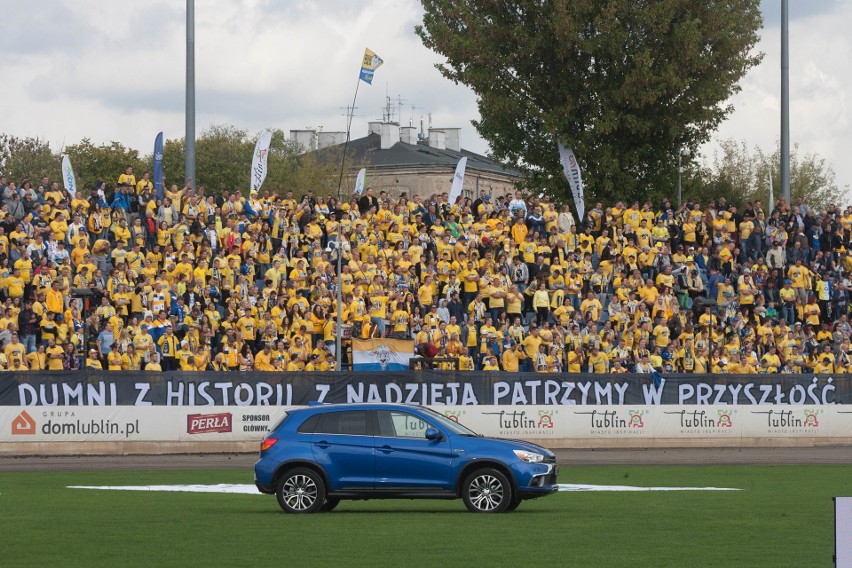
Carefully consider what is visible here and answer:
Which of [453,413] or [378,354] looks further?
[378,354]

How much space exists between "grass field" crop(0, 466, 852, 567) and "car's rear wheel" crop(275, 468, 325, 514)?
0.89 feet

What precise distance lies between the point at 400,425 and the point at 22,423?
52.3 ft

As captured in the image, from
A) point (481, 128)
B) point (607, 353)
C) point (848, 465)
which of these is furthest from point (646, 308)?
point (481, 128)

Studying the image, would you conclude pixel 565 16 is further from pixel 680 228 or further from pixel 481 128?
pixel 680 228

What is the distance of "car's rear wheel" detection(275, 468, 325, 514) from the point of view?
1952 centimetres

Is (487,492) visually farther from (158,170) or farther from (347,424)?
(158,170)

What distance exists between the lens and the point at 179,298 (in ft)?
116

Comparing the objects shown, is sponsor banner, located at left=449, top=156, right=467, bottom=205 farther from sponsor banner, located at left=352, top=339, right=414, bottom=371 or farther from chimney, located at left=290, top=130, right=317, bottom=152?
chimney, located at left=290, top=130, right=317, bottom=152

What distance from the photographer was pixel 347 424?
64.6ft

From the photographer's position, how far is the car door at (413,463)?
19.2 metres

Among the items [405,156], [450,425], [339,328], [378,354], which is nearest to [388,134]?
[405,156]

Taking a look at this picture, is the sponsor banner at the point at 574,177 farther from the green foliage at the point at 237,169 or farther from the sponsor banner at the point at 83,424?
the green foliage at the point at 237,169

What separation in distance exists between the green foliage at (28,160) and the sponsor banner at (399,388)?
6597 cm

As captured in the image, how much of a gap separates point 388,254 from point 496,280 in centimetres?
326
